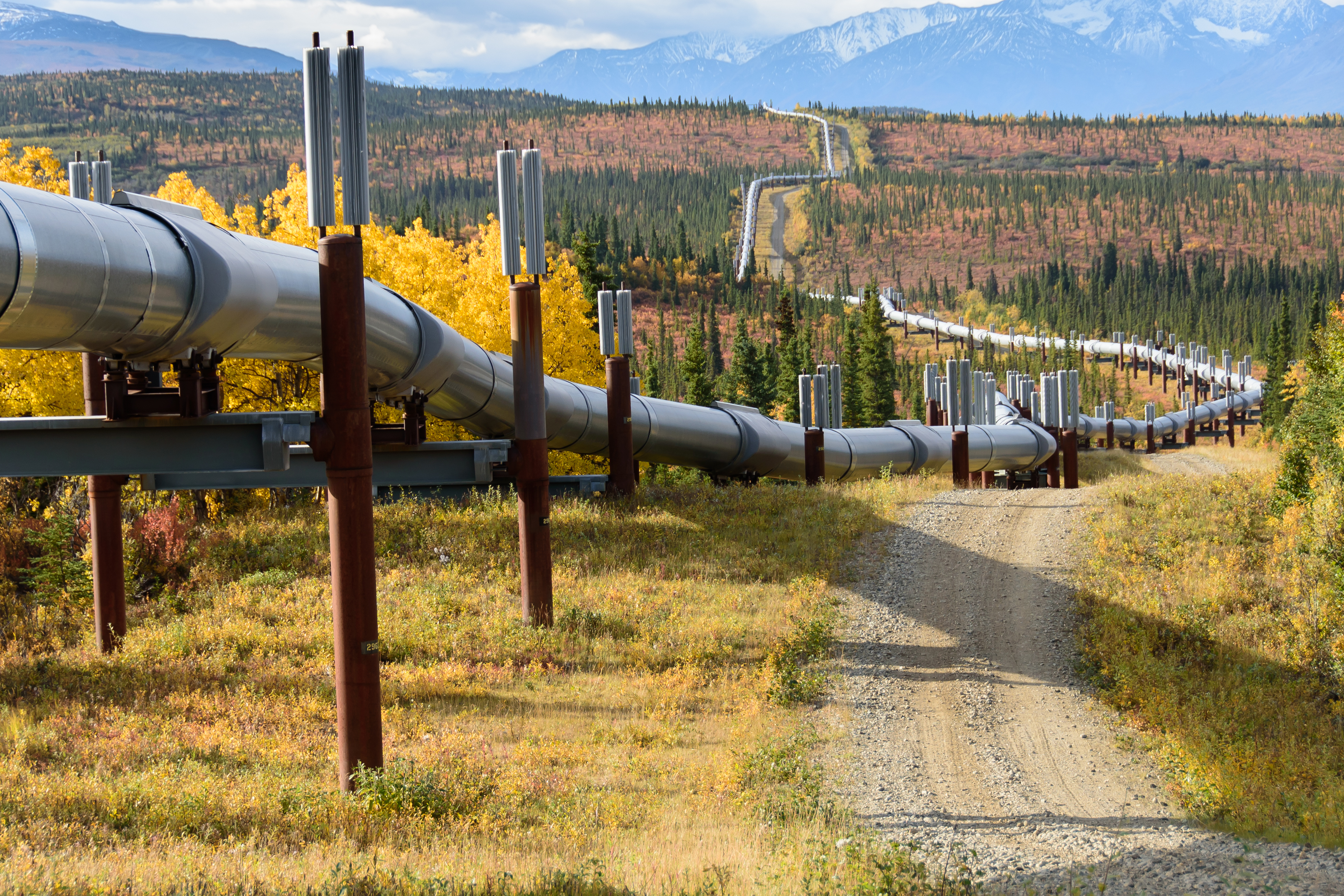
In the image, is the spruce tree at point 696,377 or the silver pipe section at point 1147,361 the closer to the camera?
the spruce tree at point 696,377

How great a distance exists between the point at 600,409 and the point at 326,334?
1311 centimetres

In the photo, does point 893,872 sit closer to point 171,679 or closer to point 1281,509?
point 171,679

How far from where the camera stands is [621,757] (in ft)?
38.1

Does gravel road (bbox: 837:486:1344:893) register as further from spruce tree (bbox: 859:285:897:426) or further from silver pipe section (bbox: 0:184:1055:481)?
spruce tree (bbox: 859:285:897:426)

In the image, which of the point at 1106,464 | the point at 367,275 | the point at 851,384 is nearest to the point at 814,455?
the point at 367,275

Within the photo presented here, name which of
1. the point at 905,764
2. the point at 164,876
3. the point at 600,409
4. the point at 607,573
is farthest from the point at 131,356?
the point at 600,409

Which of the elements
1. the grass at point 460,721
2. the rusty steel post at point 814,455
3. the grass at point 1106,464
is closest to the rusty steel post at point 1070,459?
the grass at point 1106,464

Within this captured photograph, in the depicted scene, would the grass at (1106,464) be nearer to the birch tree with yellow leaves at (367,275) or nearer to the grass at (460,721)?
the birch tree with yellow leaves at (367,275)

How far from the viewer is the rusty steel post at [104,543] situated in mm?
15773

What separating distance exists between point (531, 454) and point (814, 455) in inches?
543

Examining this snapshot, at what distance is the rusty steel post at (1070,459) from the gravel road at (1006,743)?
53.7 ft

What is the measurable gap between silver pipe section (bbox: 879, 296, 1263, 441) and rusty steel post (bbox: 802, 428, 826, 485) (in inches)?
629

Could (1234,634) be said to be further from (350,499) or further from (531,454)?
(350,499)

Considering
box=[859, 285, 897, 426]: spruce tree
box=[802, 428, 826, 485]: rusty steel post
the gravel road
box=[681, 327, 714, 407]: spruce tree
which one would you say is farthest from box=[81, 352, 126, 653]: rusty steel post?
box=[859, 285, 897, 426]: spruce tree
